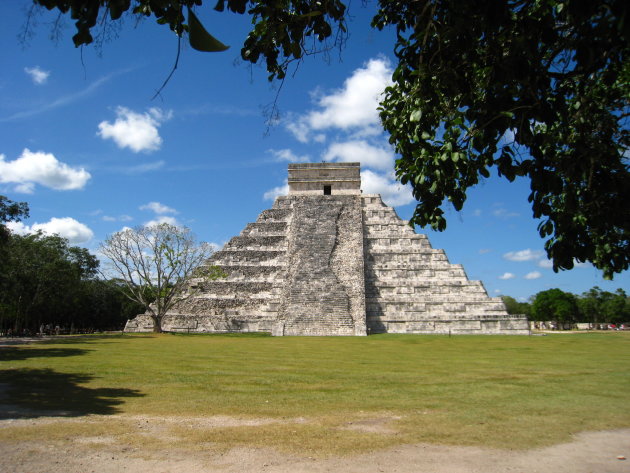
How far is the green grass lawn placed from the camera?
492 centimetres

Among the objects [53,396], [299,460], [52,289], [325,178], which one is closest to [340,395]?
[299,460]

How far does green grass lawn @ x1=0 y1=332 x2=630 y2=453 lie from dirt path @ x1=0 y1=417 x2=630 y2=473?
0.89 feet

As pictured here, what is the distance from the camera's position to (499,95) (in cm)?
371

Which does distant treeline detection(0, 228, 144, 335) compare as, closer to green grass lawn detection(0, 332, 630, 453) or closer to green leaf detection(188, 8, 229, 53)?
green grass lawn detection(0, 332, 630, 453)

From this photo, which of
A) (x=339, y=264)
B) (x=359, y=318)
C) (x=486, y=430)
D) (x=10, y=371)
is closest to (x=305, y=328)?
(x=359, y=318)

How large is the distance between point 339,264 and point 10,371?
20.8 metres

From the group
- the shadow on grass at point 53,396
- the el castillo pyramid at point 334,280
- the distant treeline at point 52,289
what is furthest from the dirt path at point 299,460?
the el castillo pyramid at point 334,280

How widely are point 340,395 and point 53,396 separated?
417 centimetres

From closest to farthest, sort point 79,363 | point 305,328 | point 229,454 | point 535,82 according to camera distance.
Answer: point 535,82
point 229,454
point 79,363
point 305,328

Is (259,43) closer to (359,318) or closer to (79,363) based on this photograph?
(79,363)

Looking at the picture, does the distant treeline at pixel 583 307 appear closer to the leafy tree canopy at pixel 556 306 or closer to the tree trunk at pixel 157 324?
the leafy tree canopy at pixel 556 306

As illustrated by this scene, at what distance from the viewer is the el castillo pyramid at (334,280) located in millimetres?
25984

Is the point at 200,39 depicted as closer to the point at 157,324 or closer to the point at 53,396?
the point at 53,396

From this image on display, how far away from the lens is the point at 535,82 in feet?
11.6
